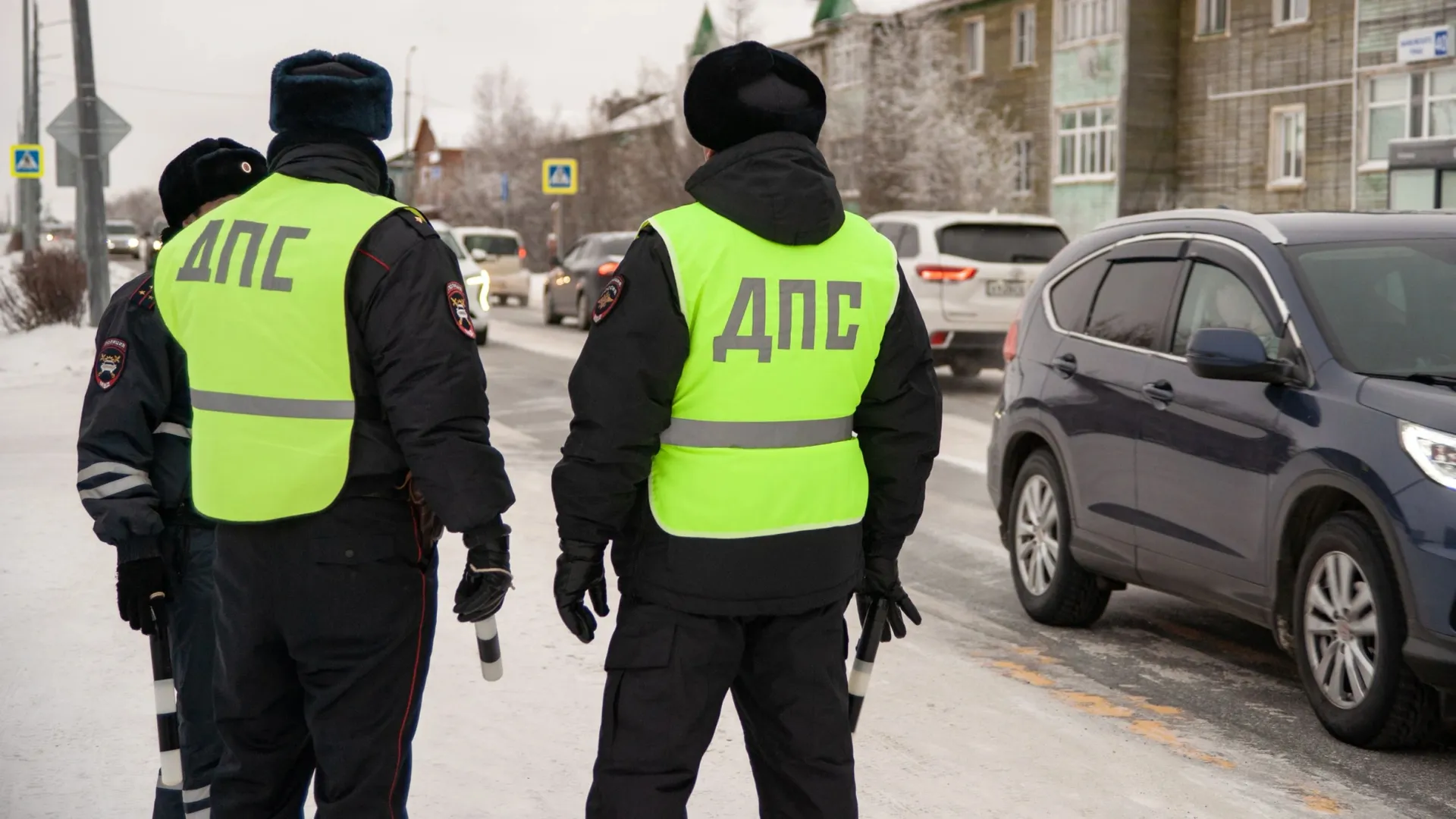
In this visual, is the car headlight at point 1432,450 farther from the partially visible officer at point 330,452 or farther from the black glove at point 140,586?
the black glove at point 140,586

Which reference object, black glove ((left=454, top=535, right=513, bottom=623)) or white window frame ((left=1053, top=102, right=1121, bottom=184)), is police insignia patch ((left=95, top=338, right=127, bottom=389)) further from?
white window frame ((left=1053, top=102, right=1121, bottom=184))

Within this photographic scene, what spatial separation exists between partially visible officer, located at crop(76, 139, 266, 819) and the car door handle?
3635 mm

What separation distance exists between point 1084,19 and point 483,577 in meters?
41.4

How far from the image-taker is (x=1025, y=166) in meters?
45.5

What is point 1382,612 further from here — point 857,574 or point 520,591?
point 520,591

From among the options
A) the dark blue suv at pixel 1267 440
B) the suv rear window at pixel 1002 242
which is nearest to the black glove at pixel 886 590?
the dark blue suv at pixel 1267 440

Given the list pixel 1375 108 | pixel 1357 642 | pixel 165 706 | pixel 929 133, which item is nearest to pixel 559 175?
pixel 929 133

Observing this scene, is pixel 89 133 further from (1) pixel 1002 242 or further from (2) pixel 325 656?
(2) pixel 325 656

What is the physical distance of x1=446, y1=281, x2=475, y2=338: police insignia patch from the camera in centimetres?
321

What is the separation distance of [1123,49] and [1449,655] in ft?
122

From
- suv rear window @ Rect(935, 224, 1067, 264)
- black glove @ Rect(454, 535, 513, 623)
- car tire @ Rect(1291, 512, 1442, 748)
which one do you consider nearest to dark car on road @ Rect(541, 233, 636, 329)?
suv rear window @ Rect(935, 224, 1067, 264)

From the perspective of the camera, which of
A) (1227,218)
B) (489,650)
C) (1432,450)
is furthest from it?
(1227,218)

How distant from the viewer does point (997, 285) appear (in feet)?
56.1

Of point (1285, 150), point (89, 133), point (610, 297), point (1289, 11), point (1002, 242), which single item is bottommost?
point (610, 297)
